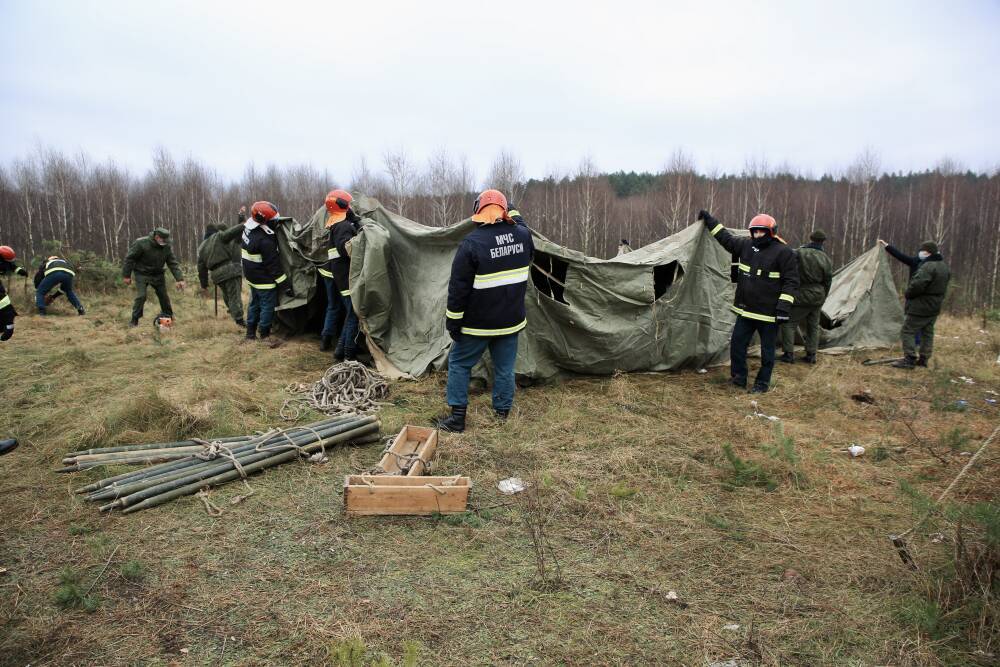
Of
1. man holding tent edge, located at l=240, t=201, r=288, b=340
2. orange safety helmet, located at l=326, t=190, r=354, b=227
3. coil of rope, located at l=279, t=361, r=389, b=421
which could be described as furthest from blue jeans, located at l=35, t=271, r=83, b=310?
coil of rope, located at l=279, t=361, r=389, b=421

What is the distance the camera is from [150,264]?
9.49 metres

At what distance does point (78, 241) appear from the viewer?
24.5 meters

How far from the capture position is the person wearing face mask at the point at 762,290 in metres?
6.32

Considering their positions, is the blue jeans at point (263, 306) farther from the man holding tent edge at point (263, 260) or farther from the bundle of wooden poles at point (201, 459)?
the bundle of wooden poles at point (201, 459)

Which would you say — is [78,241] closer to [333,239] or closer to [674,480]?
[333,239]

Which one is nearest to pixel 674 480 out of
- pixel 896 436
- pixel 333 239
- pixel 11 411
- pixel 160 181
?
pixel 896 436

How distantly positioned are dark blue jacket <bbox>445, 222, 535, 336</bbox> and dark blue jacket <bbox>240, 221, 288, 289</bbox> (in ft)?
13.3

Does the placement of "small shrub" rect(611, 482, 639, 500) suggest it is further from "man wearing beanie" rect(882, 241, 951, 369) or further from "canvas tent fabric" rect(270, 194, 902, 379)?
"man wearing beanie" rect(882, 241, 951, 369)

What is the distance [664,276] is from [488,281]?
11.5 feet

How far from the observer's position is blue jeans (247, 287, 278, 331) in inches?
313

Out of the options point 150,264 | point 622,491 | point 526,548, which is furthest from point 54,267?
point 622,491

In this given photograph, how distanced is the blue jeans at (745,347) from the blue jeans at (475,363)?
3.13 m

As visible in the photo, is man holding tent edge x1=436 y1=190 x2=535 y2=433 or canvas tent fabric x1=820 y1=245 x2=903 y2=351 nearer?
man holding tent edge x1=436 y1=190 x2=535 y2=433

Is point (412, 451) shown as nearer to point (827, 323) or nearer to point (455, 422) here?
point (455, 422)
